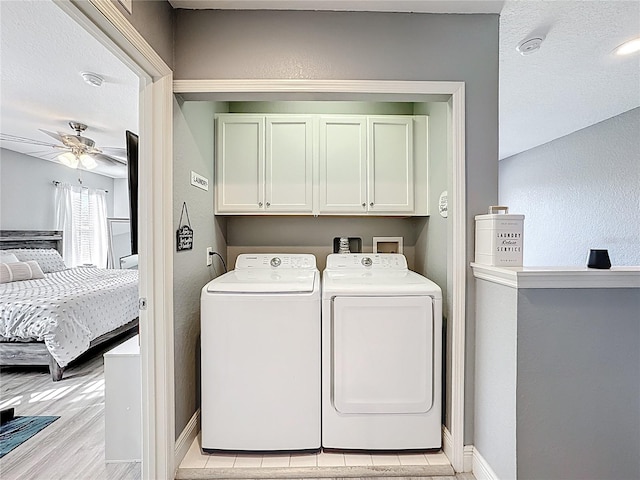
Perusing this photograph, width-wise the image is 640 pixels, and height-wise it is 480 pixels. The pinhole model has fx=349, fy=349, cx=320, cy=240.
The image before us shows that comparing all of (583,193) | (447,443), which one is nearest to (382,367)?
(447,443)

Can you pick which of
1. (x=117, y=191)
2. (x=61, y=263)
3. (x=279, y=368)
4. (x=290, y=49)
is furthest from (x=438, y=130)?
(x=117, y=191)

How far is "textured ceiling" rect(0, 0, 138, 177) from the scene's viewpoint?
1901 millimetres

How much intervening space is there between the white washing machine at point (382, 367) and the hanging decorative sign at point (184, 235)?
80 centimetres

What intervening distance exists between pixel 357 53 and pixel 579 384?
6.13ft

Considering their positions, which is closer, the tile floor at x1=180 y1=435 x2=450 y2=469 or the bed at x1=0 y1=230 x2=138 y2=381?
the tile floor at x1=180 y1=435 x2=450 y2=469

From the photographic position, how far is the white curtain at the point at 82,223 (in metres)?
5.58

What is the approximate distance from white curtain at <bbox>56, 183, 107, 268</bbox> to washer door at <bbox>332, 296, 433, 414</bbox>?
5.63m

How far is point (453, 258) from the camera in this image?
185cm

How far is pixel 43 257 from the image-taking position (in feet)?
15.7

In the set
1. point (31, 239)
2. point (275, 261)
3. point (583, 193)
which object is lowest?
point (275, 261)

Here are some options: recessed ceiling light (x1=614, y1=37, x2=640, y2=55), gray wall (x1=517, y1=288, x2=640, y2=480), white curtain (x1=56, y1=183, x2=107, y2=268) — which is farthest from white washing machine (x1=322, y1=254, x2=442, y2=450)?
white curtain (x1=56, y1=183, x2=107, y2=268)

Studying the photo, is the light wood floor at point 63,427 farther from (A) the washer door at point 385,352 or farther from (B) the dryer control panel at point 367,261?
(B) the dryer control panel at point 367,261

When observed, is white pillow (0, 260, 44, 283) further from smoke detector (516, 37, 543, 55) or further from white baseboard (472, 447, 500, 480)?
smoke detector (516, 37, 543, 55)

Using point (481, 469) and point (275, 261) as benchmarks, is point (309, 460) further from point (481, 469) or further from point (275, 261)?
point (275, 261)
